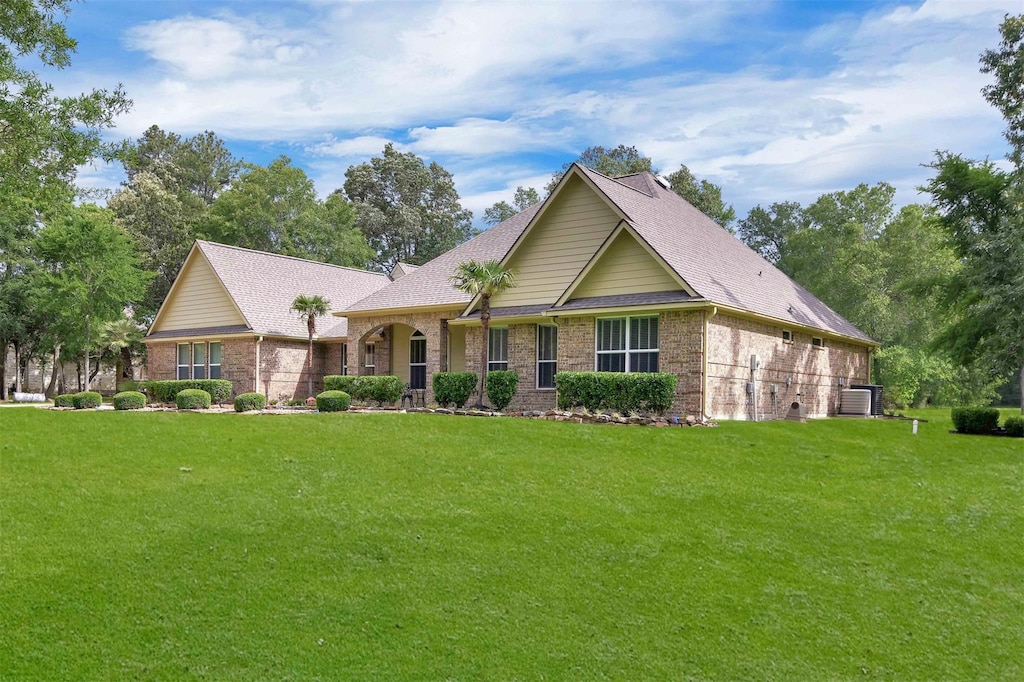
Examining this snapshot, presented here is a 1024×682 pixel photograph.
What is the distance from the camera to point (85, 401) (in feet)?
77.0

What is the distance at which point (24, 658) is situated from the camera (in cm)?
639

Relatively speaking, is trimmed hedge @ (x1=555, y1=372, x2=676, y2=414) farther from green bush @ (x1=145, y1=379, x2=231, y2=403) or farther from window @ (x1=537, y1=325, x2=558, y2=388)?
green bush @ (x1=145, y1=379, x2=231, y2=403)

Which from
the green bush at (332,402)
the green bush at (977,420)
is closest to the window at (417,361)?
the green bush at (332,402)

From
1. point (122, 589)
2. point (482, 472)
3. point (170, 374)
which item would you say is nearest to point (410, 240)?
point (170, 374)

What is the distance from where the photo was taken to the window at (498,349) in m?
22.8

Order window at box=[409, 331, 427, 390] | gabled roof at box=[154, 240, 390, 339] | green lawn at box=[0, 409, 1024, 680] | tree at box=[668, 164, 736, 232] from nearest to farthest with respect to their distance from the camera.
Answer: green lawn at box=[0, 409, 1024, 680], window at box=[409, 331, 427, 390], gabled roof at box=[154, 240, 390, 339], tree at box=[668, 164, 736, 232]

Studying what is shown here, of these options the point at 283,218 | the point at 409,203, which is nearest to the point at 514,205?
the point at 409,203

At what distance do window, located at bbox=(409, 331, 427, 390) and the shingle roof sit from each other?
480cm

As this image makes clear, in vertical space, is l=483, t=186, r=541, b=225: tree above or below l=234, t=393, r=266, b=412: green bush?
above

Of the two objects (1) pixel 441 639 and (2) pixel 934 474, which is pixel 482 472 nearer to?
(1) pixel 441 639

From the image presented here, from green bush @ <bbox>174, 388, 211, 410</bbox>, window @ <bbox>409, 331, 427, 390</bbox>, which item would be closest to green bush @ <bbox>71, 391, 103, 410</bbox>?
green bush @ <bbox>174, 388, 211, 410</bbox>

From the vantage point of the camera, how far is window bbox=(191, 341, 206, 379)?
31203 mm

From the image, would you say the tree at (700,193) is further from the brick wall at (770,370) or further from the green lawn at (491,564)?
the green lawn at (491,564)

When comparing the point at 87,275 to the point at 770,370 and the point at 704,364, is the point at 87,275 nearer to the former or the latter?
the point at 704,364
